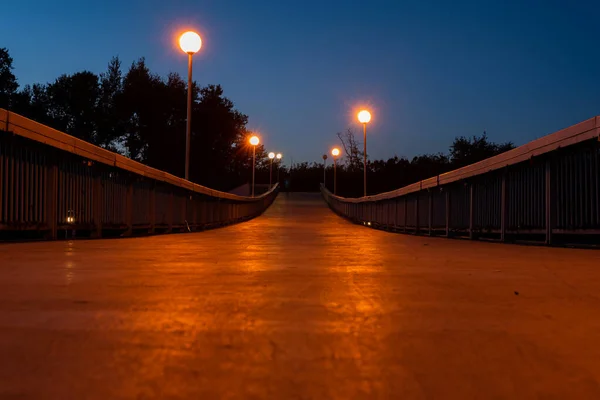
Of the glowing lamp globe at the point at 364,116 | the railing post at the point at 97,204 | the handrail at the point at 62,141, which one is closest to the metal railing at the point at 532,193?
the handrail at the point at 62,141

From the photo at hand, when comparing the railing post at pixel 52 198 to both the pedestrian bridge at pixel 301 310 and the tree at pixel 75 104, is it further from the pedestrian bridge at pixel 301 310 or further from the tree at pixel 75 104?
the tree at pixel 75 104

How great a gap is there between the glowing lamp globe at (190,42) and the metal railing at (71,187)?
5984 millimetres

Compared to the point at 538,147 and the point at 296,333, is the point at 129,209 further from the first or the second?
the point at 296,333

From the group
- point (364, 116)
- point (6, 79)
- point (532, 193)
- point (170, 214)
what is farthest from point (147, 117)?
point (532, 193)

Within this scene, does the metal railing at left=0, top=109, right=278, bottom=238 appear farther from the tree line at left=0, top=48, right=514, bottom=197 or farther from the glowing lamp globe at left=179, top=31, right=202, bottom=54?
the tree line at left=0, top=48, right=514, bottom=197

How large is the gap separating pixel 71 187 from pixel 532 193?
25.7 ft

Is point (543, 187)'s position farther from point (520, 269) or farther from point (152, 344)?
point (152, 344)

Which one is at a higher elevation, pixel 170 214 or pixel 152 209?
pixel 152 209

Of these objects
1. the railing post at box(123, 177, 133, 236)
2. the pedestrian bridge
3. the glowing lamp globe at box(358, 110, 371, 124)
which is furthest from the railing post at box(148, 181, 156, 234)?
the glowing lamp globe at box(358, 110, 371, 124)

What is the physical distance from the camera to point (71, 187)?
9867 millimetres

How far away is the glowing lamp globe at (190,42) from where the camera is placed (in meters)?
19.1

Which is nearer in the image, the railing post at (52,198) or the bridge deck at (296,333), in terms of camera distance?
the bridge deck at (296,333)

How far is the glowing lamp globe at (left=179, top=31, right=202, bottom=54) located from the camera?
19141 millimetres

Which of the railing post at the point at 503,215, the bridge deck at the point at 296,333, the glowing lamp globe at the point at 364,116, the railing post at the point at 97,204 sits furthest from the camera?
the glowing lamp globe at the point at 364,116
